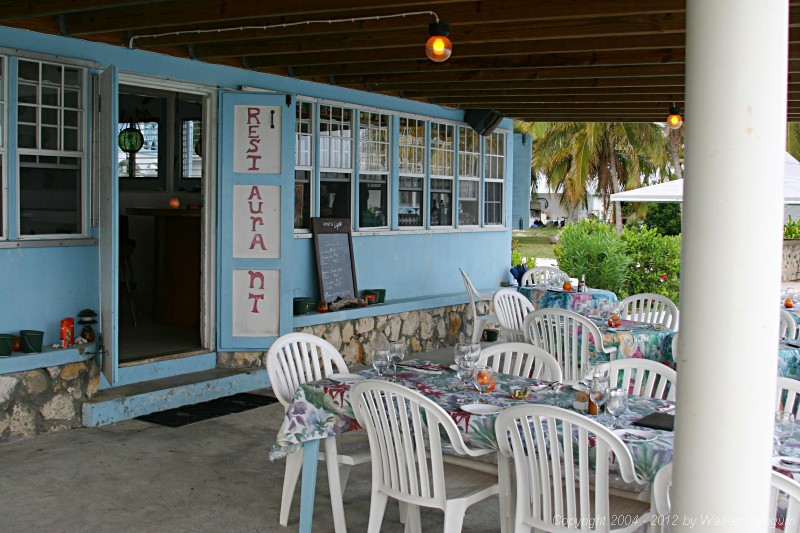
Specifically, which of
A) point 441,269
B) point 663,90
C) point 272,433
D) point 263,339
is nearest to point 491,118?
point 441,269

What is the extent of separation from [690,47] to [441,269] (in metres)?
8.42

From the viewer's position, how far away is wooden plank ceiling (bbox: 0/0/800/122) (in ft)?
17.8

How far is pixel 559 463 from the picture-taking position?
314cm

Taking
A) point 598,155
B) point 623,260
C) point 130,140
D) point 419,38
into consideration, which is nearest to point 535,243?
point 598,155

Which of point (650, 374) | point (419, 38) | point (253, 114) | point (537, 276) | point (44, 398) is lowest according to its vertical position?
point (44, 398)

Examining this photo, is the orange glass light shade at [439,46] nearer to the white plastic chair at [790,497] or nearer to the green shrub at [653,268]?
the white plastic chair at [790,497]

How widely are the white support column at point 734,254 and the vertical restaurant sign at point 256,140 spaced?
5.86 metres

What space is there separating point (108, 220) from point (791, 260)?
15.9m

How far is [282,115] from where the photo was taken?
7262 mm

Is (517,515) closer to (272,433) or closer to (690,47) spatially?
(690,47)

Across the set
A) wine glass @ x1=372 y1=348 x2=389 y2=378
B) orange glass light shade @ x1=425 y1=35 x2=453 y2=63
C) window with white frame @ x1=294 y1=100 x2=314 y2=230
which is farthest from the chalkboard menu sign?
wine glass @ x1=372 y1=348 x2=389 y2=378

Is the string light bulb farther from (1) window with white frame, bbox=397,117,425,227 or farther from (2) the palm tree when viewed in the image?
(2) the palm tree

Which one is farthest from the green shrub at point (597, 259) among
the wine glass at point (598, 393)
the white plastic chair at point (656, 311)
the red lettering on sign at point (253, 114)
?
the wine glass at point (598, 393)

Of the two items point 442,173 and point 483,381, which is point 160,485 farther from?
point 442,173
